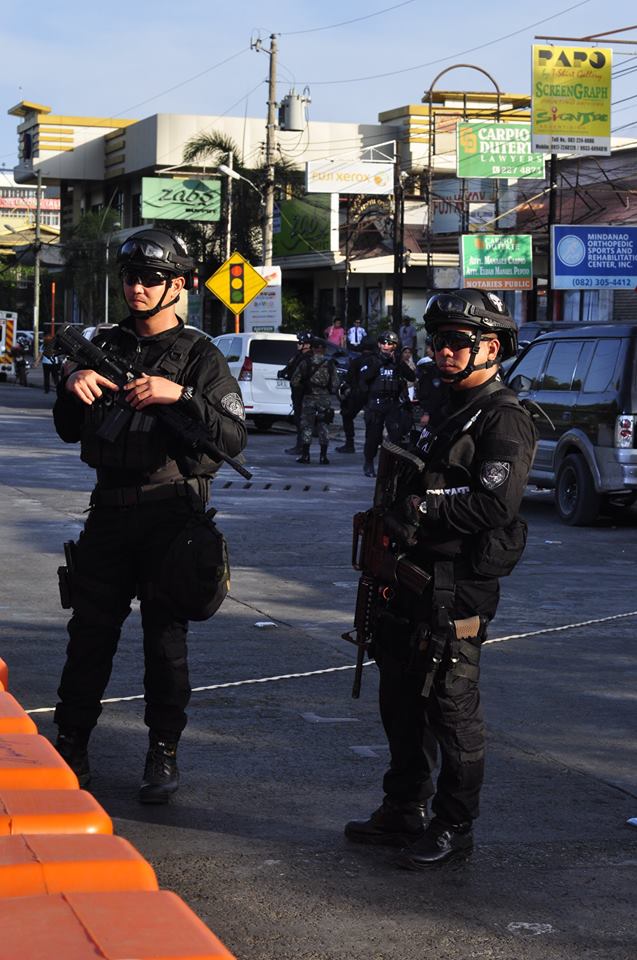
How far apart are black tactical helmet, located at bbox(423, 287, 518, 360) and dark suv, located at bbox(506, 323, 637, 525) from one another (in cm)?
976

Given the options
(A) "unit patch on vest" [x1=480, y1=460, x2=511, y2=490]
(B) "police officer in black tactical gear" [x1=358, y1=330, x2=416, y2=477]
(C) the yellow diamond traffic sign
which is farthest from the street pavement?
(C) the yellow diamond traffic sign

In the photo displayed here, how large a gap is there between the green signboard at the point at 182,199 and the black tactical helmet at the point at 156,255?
46.5 meters

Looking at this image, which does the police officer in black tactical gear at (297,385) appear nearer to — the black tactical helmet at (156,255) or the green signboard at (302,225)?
the black tactical helmet at (156,255)

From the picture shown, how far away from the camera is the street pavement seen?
4.39 metres

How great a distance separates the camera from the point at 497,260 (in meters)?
38.2

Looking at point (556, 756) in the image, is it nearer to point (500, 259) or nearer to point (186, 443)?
point (186, 443)

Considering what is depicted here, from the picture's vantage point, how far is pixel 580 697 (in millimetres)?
7469

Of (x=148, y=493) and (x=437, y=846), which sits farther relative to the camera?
(x=148, y=493)

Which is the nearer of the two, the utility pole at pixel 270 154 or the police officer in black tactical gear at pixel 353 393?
the police officer in black tactical gear at pixel 353 393

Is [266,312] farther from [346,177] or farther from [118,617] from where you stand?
[118,617]

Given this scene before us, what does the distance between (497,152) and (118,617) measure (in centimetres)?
3522

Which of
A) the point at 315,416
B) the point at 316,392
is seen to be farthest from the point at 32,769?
the point at 316,392

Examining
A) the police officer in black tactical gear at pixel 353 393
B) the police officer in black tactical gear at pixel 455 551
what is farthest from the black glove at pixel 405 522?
the police officer in black tactical gear at pixel 353 393

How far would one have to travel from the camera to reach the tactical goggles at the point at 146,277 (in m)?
5.50
